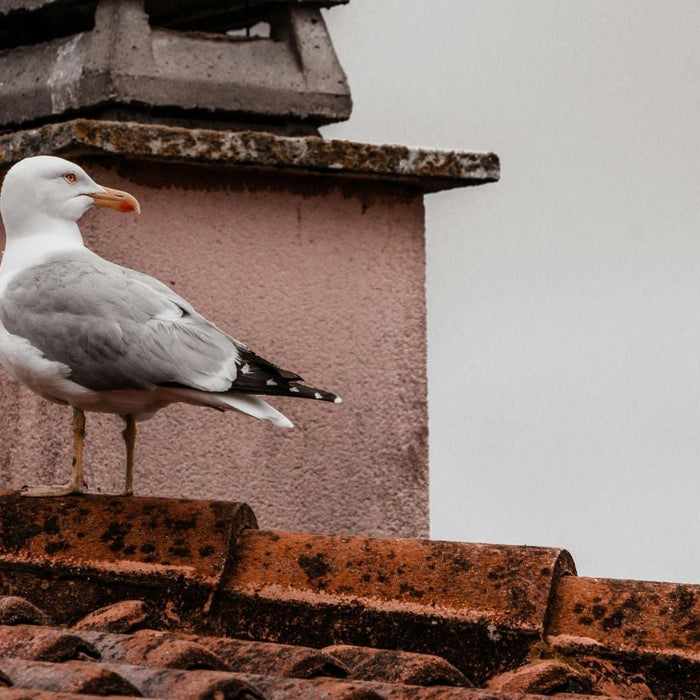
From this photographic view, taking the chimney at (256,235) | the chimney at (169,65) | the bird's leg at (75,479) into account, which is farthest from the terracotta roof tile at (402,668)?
the chimney at (169,65)

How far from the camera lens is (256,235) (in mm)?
7148

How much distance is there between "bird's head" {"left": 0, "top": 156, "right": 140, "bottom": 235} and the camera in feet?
17.1

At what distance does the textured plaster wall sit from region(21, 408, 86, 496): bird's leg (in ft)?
4.47

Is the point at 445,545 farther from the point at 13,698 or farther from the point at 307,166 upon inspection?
the point at 307,166

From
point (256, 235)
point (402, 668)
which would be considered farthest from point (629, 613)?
point (256, 235)

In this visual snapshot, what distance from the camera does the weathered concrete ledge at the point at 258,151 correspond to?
658 cm

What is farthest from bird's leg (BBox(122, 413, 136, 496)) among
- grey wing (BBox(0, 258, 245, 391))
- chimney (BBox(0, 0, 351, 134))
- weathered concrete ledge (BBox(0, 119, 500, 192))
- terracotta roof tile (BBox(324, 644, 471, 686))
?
chimney (BBox(0, 0, 351, 134))

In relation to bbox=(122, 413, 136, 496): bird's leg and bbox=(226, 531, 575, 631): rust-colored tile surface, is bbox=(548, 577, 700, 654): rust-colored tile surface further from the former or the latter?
bbox=(122, 413, 136, 496): bird's leg

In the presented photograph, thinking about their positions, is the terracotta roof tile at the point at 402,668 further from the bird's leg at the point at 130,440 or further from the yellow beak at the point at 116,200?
the yellow beak at the point at 116,200

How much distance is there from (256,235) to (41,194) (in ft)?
6.53

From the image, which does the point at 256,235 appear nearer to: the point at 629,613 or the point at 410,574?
the point at 410,574

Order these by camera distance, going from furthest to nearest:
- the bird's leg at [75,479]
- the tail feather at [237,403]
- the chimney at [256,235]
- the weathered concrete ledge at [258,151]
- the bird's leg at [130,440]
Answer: the chimney at [256,235] < the weathered concrete ledge at [258,151] < the bird's leg at [130,440] < the bird's leg at [75,479] < the tail feather at [237,403]

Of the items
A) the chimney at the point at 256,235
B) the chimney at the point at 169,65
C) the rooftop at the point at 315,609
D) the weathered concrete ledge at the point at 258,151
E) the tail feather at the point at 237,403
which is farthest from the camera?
the chimney at the point at 169,65

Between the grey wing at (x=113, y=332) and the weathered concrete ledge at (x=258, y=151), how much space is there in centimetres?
171
